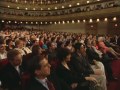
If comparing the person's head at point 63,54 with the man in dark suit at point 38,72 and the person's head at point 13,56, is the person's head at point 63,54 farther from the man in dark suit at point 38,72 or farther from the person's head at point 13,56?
the man in dark suit at point 38,72

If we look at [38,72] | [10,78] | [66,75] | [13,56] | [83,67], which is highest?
[13,56]

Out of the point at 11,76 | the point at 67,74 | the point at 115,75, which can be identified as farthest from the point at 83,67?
the point at 11,76

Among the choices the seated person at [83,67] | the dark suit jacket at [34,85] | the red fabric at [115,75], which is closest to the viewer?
the dark suit jacket at [34,85]

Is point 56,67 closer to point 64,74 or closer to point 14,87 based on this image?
point 64,74

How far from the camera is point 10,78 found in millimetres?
4555

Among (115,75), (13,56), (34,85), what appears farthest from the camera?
(115,75)

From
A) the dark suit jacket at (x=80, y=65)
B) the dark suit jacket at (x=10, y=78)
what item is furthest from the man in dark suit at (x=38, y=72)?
the dark suit jacket at (x=80, y=65)

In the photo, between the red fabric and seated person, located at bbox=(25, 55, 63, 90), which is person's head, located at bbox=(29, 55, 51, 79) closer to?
seated person, located at bbox=(25, 55, 63, 90)

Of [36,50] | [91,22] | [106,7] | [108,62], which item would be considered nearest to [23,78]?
[36,50]

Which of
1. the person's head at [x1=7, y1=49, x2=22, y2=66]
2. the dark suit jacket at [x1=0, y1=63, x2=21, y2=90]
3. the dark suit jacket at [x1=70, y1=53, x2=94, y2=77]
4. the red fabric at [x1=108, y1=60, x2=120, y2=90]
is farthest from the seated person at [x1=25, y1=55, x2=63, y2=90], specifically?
the red fabric at [x1=108, y1=60, x2=120, y2=90]

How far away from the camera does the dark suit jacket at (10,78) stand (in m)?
4.50

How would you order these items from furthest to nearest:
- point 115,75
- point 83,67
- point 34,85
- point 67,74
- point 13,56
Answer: point 115,75
point 83,67
point 67,74
point 13,56
point 34,85

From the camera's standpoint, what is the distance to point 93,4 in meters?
40.6

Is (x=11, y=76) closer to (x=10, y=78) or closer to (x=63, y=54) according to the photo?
(x=10, y=78)
